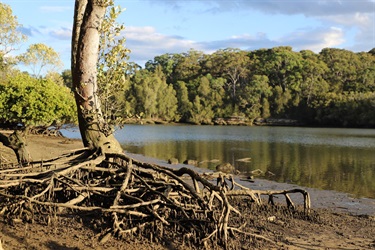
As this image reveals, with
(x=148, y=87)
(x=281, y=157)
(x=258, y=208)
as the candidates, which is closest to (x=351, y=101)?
(x=148, y=87)

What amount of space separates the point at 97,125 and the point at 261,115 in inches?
4126

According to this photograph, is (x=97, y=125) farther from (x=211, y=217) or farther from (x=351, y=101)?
(x=351, y=101)

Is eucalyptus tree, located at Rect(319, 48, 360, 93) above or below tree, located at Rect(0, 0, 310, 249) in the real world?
above

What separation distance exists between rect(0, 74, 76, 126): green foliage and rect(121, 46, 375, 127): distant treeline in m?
62.6

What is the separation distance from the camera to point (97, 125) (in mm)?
9133

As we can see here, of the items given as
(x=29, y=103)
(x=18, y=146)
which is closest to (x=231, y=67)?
(x=29, y=103)

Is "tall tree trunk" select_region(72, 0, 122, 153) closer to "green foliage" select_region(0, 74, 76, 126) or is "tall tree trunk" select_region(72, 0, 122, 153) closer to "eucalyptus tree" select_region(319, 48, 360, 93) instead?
"green foliage" select_region(0, 74, 76, 126)

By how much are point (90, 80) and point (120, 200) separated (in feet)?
8.74

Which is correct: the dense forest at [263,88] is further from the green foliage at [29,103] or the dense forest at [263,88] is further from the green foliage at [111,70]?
the green foliage at [111,70]

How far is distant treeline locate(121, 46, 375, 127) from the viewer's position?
3959 inches

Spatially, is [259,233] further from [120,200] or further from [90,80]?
[90,80]

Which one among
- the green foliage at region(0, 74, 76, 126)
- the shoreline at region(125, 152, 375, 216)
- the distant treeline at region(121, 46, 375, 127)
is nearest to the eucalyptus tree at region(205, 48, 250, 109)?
the distant treeline at region(121, 46, 375, 127)

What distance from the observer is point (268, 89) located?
370 feet

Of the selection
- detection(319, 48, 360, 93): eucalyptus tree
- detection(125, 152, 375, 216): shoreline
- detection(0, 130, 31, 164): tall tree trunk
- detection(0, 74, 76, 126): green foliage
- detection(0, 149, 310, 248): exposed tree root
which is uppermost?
detection(319, 48, 360, 93): eucalyptus tree
